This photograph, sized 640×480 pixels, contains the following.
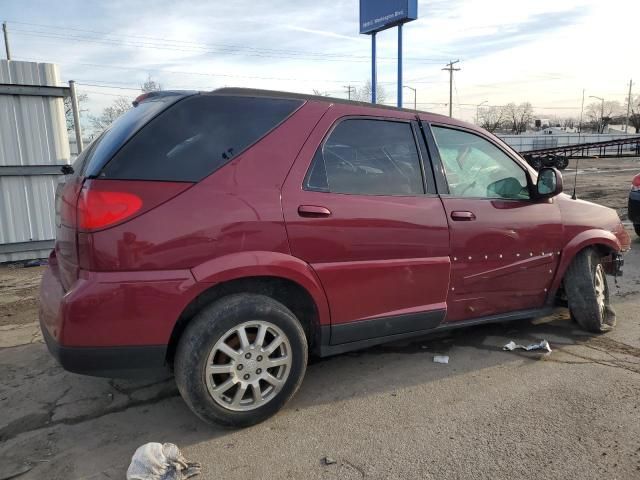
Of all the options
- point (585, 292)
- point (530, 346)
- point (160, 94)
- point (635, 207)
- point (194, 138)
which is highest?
point (160, 94)

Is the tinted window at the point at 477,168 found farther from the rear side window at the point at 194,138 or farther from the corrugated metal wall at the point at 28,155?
the corrugated metal wall at the point at 28,155

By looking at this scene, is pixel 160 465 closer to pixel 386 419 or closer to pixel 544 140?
pixel 386 419

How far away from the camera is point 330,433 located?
9.04ft

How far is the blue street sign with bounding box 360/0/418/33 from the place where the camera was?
15.6m

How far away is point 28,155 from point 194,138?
222 inches

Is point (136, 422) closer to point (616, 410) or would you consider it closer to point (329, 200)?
point (329, 200)

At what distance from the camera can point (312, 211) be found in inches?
111

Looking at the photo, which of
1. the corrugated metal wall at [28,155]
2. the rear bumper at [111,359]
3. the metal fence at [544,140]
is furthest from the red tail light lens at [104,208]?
the metal fence at [544,140]

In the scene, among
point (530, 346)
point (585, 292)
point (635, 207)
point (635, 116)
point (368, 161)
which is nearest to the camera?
point (368, 161)

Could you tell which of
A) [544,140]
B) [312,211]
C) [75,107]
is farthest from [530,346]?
[544,140]

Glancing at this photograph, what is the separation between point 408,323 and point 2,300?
182 inches

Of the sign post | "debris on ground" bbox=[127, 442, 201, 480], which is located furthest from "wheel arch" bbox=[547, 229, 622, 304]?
the sign post

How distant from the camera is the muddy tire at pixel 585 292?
404cm

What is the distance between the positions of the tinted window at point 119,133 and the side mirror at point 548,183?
275 cm
